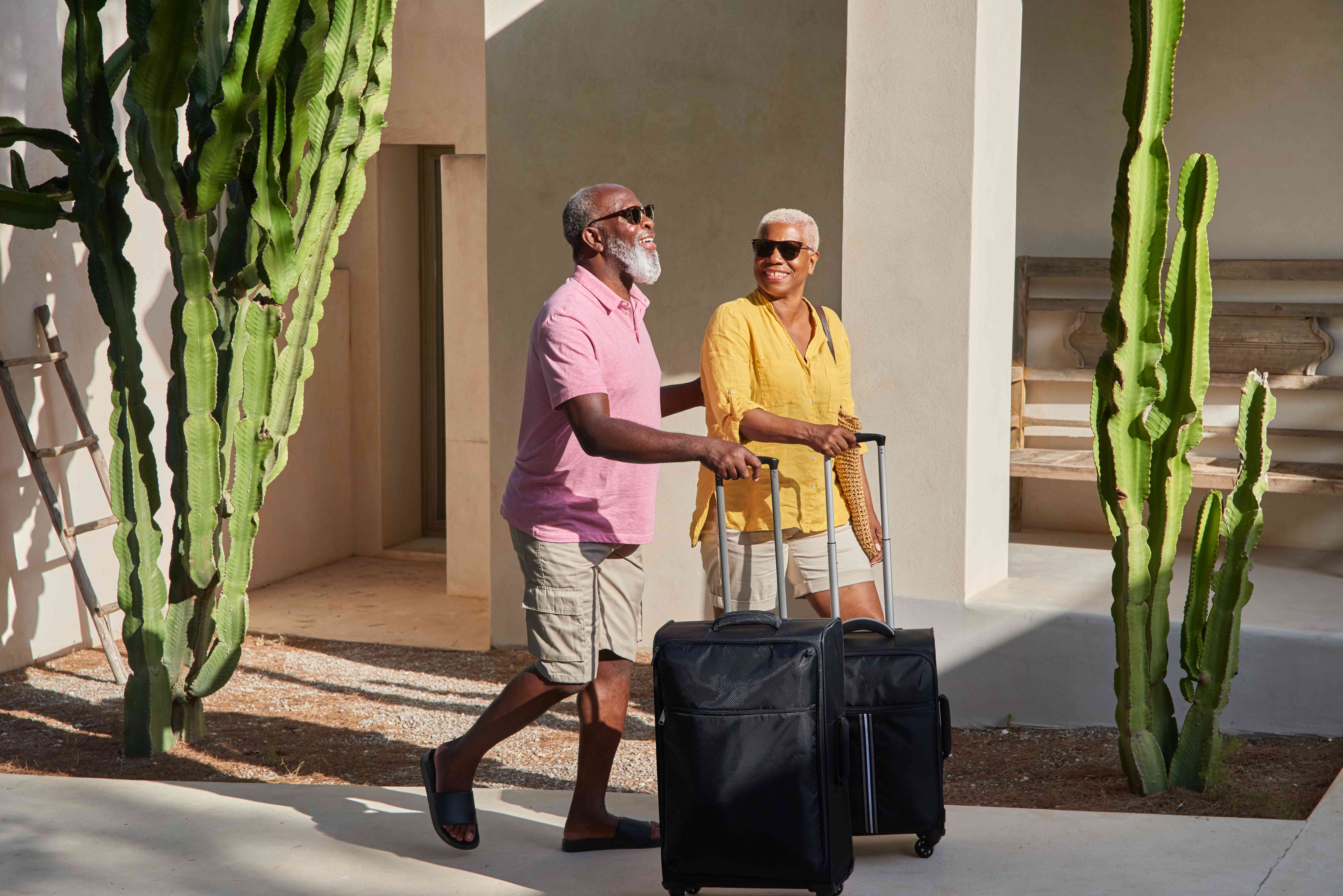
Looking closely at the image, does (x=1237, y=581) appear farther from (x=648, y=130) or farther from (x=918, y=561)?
(x=648, y=130)

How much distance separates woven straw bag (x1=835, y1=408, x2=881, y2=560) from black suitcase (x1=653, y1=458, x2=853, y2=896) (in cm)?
123

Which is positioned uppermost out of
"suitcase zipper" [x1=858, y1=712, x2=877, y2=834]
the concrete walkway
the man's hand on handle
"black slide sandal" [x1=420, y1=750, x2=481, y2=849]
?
the man's hand on handle

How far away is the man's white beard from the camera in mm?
3465

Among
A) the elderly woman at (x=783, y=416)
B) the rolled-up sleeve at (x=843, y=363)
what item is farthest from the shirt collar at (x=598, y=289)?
the rolled-up sleeve at (x=843, y=363)

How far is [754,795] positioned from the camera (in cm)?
289

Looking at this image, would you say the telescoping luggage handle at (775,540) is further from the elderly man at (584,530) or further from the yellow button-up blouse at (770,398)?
the yellow button-up blouse at (770,398)

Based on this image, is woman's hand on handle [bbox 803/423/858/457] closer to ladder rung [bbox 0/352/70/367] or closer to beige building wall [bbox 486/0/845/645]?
beige building wall [bbox 486/0/845/645]

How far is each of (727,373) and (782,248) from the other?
0.46 m

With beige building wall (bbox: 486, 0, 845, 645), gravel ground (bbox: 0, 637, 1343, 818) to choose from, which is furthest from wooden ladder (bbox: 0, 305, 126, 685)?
beige building wall (bbox: 486, 0, 845, 645)

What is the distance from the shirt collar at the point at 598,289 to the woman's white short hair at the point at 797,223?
85 cm

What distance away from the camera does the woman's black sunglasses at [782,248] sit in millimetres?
4148

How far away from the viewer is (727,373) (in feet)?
13.2

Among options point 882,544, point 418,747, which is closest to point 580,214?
point 882,544

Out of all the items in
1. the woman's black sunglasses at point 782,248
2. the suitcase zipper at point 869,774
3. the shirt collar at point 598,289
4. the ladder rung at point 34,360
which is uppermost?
the woman's black sunglasses at point 782,248
